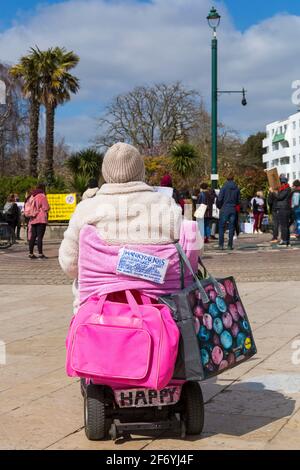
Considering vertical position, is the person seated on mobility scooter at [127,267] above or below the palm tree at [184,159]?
below

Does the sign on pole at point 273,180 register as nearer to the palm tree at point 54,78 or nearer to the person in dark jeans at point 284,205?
the person in dark jeans at point 284,205

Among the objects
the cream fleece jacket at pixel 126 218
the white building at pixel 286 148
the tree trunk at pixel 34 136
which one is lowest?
the cream fleece jacket at pixel 126 218

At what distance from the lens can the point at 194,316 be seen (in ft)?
12.5

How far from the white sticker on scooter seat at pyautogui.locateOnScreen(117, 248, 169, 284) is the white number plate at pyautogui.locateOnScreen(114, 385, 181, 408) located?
1.85 ft

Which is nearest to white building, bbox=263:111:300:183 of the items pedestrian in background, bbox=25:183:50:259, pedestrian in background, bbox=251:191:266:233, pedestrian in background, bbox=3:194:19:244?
pedestrian in background, bbox=251:191:266:233

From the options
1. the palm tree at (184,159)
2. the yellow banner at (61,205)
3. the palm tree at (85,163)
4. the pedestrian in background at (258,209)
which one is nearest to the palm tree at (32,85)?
the palm tree at (85,163)

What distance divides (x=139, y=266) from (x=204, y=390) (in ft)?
5.34

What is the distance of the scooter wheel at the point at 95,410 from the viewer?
399cm

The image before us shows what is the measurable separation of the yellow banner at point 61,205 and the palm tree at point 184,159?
16388 mm

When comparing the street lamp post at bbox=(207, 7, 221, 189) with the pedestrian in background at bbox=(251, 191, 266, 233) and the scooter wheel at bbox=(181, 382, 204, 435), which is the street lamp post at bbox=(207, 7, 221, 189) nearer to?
the pedestrian in background at bbox=(251, 191, 266, 233)

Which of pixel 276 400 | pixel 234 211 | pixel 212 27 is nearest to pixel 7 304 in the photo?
pixel 276 400

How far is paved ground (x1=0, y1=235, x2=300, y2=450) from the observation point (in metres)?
4.12

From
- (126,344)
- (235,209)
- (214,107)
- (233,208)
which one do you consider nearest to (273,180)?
(214,107)

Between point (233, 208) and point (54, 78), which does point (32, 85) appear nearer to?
point (54, 78)
